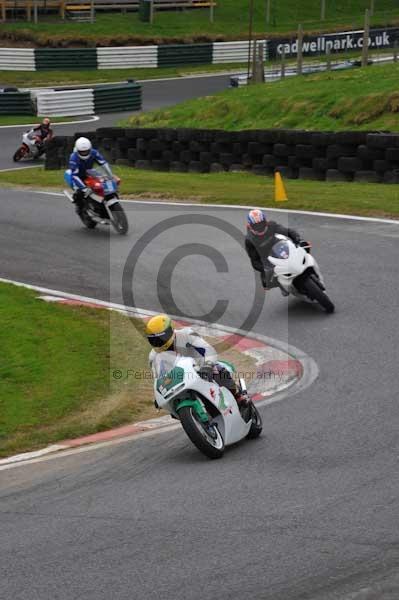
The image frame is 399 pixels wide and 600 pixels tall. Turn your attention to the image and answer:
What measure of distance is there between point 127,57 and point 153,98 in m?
7.59

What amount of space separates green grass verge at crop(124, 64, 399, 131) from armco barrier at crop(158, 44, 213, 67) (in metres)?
17.6

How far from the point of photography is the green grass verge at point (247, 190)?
1764 cm

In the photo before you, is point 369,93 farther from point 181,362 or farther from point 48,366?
point 181,362

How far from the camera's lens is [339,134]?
19.2 meters

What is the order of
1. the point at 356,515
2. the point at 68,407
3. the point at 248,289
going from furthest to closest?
the point at 248,289, the point at 68,407, the point at 356,515

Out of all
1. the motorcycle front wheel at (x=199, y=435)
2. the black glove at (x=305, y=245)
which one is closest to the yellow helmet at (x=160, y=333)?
the motorcycle front wheel at (x=199, y=435)

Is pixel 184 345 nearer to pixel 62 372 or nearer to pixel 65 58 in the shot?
pixel 62 372

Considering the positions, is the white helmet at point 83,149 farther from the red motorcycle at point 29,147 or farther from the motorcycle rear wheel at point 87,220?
the red motorcycle at point 29,147

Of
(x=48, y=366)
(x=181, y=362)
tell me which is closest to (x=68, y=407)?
(x=48, y=366)

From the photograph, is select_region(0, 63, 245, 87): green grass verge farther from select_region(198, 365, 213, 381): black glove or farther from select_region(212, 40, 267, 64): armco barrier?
select_region(198, 365, 213, 381): black glove

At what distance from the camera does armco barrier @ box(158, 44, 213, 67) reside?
45.6 meters

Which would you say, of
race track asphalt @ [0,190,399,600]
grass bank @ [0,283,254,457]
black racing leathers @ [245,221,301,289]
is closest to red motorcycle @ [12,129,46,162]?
grass bank @ [0,283,254,457]

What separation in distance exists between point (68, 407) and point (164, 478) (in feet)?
7.47

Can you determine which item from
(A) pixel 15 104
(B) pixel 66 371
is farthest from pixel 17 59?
(B) pixel 66 371
